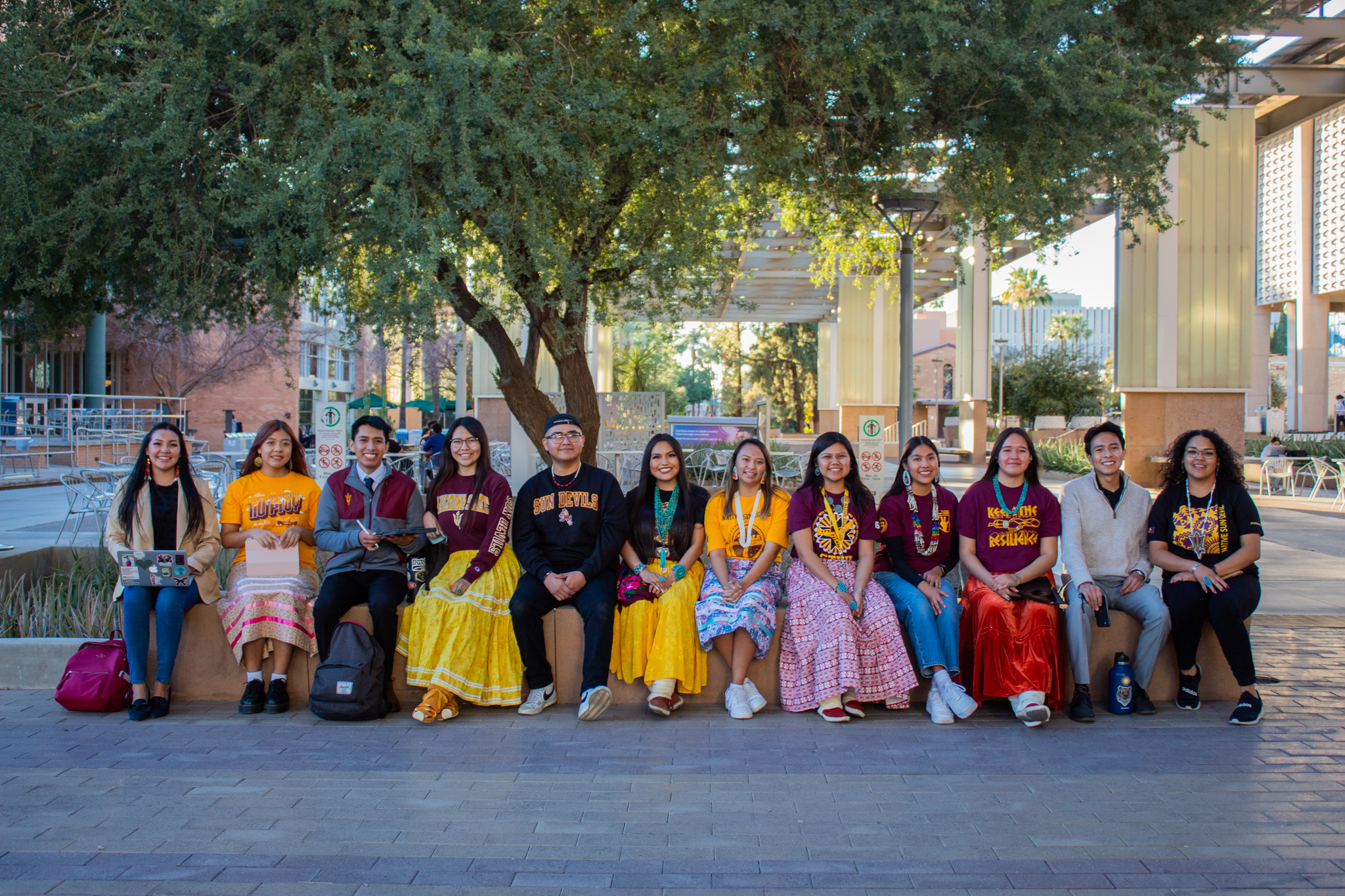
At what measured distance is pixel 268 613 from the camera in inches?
212

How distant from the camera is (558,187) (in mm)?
6527

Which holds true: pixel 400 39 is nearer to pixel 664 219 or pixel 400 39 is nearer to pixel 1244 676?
pixel 664 219

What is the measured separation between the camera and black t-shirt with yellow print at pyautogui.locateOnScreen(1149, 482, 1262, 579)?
213 inches

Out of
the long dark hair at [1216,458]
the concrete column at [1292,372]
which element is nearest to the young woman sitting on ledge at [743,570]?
the long dark hair at [1216,458]

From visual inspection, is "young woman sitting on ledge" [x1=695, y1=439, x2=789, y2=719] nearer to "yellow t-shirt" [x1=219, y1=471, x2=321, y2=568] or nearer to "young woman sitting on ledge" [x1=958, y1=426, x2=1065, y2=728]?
"young woman sitting on ledge" [x1=958, y1=426, x2=1065, y2=728]

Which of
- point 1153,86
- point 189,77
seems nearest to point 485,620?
point 189,77

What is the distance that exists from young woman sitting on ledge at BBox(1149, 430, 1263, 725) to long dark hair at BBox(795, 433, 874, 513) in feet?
5.54

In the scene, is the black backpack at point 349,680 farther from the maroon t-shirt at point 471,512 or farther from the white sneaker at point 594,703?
the white sneaker at point 594,703

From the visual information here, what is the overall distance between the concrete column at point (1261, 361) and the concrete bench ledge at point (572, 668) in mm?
33335

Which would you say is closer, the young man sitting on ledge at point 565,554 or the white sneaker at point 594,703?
the white sneaker at point 594,703

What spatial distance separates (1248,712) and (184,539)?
5973 mm

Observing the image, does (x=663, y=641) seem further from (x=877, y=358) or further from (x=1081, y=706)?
(x=877, y=358)

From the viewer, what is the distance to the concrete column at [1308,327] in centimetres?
2997

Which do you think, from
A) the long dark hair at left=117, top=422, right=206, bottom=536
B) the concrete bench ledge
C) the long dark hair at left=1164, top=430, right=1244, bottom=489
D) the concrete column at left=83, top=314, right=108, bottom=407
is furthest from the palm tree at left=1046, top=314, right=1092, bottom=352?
the long dark hair at left=117, top=422, right=206, bottom=536
